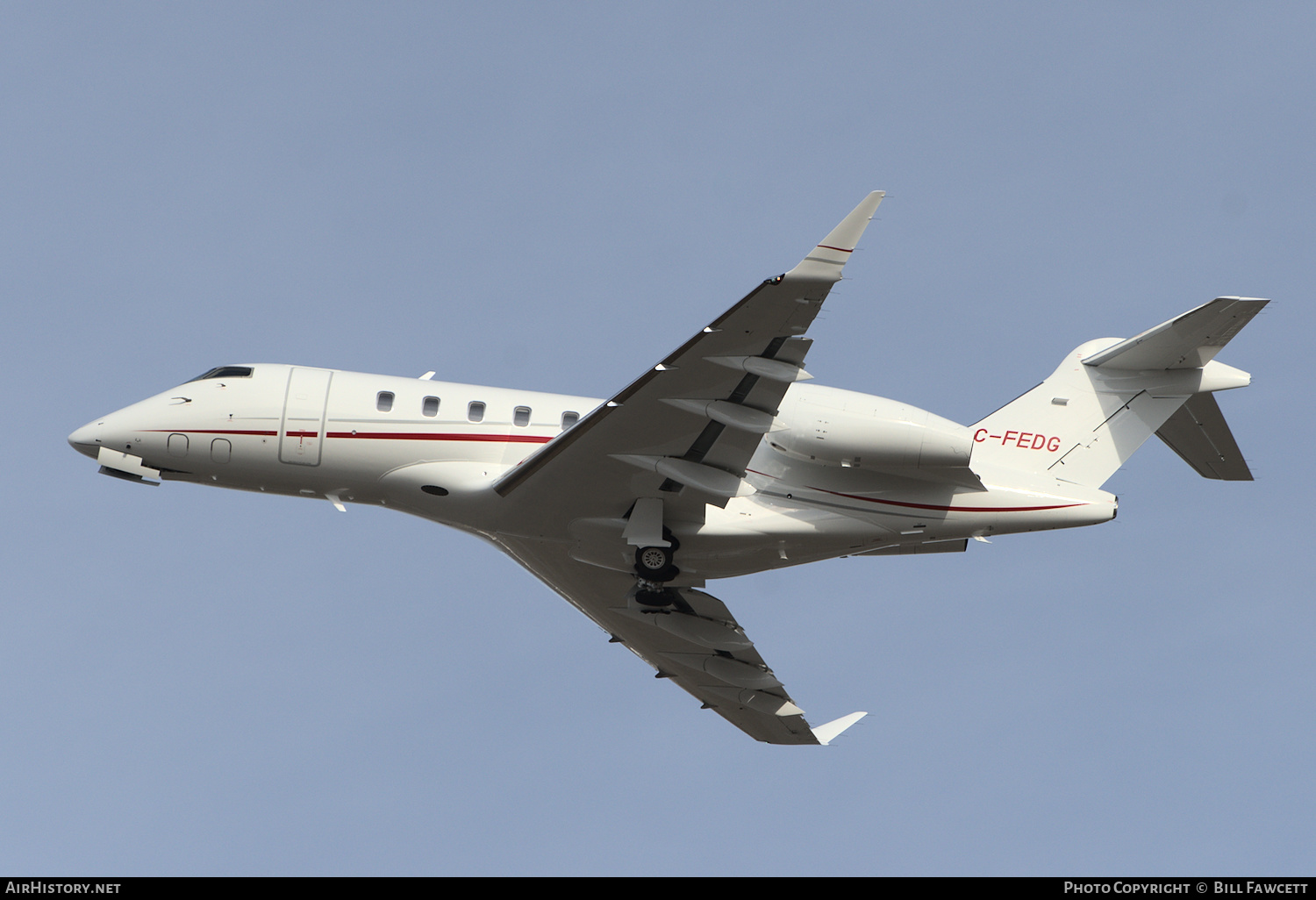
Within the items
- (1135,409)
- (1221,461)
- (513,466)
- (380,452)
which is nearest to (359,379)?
(380,452)

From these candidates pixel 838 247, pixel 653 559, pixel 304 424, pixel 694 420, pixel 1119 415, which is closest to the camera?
pixel 838 247

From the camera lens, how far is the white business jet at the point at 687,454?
66.2 ft

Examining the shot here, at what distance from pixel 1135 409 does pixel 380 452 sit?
12492 mm

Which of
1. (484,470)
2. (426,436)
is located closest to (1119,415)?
(484,470)

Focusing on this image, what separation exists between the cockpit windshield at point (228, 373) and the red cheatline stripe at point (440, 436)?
2.23 metres

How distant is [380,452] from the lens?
71.6 ft

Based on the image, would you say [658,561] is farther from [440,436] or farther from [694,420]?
[440,436]

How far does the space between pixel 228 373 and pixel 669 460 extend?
Result: 796cm

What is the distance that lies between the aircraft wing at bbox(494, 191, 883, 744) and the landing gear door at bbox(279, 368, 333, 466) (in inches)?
129

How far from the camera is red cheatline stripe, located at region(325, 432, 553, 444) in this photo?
71.3ft

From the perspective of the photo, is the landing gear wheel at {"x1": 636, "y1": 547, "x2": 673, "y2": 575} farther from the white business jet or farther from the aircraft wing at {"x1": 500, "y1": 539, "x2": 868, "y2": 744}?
the aircraft wing at {"x1": 500, "y1": 539, "x2": 868, "y2": 744}

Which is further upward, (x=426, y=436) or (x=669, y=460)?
(x=426, y=436)

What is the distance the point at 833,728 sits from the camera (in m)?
27.1
